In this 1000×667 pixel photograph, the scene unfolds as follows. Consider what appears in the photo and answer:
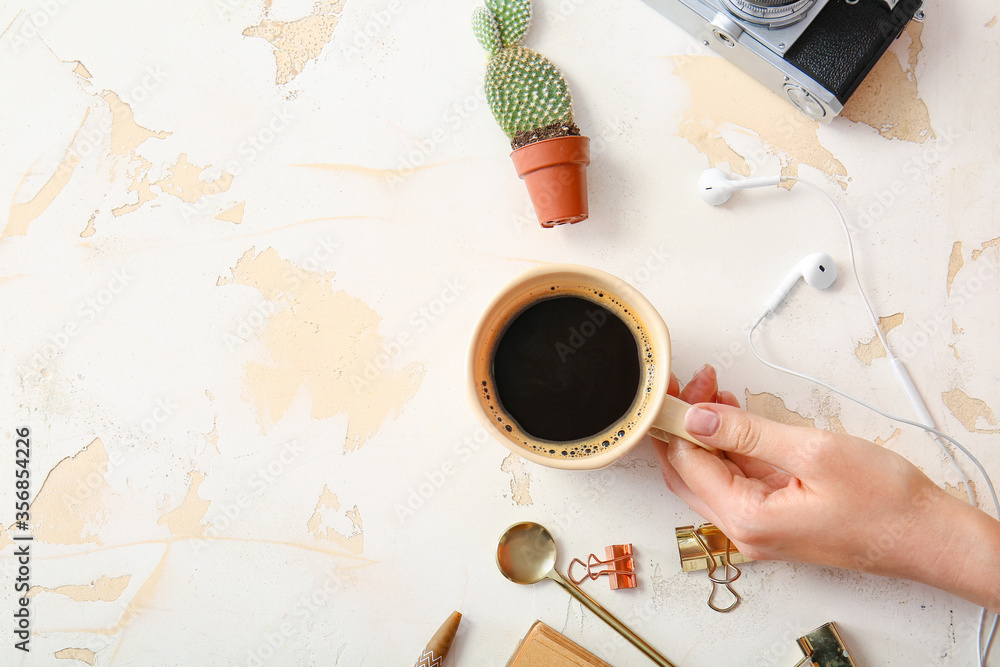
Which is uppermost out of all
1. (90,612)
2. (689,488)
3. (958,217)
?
(958,217)

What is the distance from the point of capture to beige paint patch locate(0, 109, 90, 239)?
3.18 ft

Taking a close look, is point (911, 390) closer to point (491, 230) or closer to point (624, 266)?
point (624, 266)

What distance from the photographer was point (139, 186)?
965 mm

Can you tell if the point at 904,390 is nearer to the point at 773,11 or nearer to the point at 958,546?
the point at 958,546

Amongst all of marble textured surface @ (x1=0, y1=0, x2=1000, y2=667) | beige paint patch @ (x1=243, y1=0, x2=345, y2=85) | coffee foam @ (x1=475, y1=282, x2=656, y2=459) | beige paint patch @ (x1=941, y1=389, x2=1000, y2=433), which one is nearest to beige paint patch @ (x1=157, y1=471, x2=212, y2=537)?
marble textured surface @ (x1=0, y1=0, x2=1000, y2=667)

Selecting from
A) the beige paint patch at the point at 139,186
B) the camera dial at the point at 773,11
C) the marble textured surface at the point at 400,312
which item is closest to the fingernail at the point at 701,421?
the marble textured surface at the point at 400,312

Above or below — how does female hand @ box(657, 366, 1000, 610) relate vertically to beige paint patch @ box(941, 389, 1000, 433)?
below

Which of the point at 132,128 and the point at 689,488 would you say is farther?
the point at 132,128

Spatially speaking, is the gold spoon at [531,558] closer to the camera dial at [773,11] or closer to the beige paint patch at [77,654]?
the beige paint patch at [77,654]

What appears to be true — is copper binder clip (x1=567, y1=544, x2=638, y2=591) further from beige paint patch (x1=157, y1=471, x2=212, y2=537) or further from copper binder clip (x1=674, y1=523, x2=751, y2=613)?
beige paint patch (x1=157, y1=471, x2=212, y2=537)

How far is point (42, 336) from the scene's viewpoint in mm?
964

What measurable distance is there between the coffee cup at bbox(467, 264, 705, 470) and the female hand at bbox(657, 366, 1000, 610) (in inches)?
3.2

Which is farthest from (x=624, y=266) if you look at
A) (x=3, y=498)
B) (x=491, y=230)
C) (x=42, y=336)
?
(x=3, y=498)

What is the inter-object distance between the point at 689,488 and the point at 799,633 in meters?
0.29
